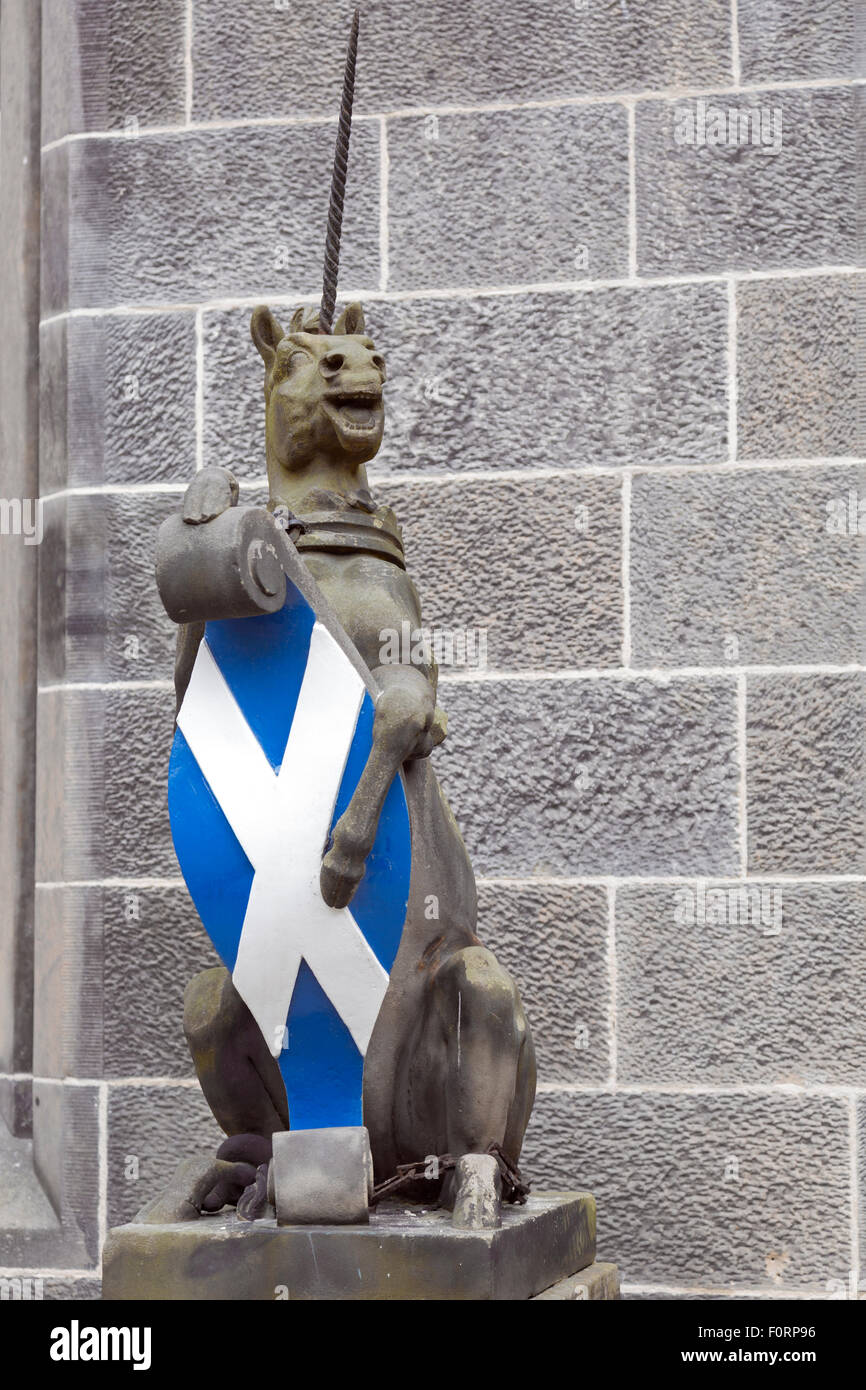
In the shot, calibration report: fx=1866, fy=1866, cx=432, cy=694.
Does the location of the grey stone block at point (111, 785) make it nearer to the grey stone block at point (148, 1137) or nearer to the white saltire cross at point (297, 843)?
the grey stone block at point (148, 1137)

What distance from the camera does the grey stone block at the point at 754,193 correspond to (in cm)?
365

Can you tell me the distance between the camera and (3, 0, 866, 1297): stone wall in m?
3.46

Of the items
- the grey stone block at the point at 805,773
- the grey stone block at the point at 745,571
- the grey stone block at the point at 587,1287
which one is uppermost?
the grey stone block at the point at 745,571

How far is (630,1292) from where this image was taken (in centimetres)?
343

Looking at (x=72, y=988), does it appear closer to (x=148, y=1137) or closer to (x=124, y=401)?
(x=148, y=1137)

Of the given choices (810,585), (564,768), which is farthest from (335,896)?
(810,585)

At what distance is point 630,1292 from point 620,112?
2280mm

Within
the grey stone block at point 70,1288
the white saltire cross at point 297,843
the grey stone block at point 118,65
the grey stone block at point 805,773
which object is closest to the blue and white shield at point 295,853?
the white saltire cross at point 297,843

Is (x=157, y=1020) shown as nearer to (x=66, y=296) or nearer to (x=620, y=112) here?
(x=66, y=296)

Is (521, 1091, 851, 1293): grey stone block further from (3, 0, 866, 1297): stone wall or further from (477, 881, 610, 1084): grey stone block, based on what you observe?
→ (477, 881, 610, 1084): grey stone block

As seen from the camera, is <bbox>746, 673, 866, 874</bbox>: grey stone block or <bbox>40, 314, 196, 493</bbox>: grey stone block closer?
<bbox>746, 673, 866, 874</bbox>: grey stone block

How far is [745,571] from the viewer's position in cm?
358

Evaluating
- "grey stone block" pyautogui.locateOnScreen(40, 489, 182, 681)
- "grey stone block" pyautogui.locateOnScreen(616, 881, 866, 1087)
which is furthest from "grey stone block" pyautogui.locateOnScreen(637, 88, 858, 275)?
"grey stone block" pyautogui.locateOnScreen(616, 881, 866, 1087)

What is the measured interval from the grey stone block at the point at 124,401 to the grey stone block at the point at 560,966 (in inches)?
44.6
